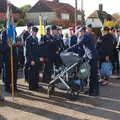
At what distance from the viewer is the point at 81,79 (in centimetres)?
1234

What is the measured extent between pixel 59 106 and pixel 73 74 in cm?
156

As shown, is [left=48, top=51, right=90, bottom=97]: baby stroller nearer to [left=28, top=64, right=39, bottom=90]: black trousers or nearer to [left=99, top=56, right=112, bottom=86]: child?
[left=28, top=64, right=39, bottom=90]: black trousers

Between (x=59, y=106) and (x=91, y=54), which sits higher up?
(x=91, y=54)

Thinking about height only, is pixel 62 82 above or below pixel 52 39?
below

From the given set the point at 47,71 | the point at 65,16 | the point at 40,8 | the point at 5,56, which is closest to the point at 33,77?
the point at 5,56

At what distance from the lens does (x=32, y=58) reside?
13180 mm

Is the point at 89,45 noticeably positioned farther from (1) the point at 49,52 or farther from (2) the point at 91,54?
(1) the point at 49,52

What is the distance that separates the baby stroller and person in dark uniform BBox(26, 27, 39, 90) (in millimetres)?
1168

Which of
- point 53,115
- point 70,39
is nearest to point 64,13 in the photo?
point 70,39

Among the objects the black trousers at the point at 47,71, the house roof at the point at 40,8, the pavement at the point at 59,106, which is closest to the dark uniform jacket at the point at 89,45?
the pavement at the point at 59,106

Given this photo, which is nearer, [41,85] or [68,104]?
[68,104]

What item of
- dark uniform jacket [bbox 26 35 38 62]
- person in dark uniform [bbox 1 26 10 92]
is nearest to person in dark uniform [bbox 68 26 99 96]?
dark uniform jacket [bbox 26 35 38 62]

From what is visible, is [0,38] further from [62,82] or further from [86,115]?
[86,115]

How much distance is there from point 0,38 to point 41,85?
2159mm
